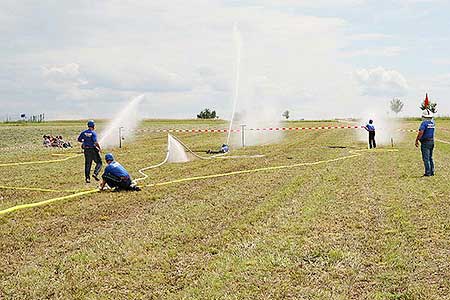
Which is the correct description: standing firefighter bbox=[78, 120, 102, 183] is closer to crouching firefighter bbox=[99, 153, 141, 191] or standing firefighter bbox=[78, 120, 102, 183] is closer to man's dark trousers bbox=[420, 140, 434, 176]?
crouching firefighter bbox=[99, 153, 141, 191]

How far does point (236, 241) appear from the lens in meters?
8.13

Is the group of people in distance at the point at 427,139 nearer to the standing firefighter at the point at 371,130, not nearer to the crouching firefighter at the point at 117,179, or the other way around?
the crouching firefighter at the point at 117,179

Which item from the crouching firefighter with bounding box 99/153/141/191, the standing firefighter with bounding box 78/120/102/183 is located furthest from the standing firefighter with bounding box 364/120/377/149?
the crouching firefighter with bounding box 99/153/141/191

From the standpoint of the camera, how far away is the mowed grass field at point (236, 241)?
620 centimetres

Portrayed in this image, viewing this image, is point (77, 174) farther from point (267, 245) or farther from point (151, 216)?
point (267, 245)

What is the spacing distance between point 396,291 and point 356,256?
4.39ft

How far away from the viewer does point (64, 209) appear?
437 inches

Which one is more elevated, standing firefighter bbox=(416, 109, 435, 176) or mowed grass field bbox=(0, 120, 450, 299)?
standing firefighter bbox=(416, 109, 435, 176)

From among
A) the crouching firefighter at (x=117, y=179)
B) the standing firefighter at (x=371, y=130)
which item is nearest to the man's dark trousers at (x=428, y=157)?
the crouching firefighter at (x=117, y=179)

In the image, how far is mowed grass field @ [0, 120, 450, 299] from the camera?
6195 mm

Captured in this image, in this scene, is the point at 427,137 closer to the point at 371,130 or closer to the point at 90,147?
the point at 90,147

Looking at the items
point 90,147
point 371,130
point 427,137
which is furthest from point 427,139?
point 371,130

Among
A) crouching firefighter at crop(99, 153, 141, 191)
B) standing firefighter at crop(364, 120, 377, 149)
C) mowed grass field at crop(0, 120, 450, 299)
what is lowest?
mowed grass field at crop(0, 120, 450, 299)

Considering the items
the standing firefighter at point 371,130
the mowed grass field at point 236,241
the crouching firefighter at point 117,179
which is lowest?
the mowed grass field at point 236,241
